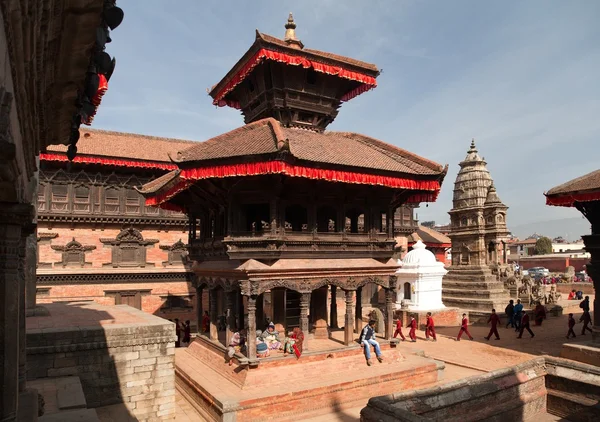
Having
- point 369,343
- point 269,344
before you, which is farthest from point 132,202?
point 369,343

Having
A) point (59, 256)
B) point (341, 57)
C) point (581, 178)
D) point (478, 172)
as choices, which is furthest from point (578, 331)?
point (59, 256)

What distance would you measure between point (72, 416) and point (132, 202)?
64.6 feet

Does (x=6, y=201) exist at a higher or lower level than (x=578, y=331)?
higher

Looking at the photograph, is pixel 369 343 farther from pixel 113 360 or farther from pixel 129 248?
pixel 129 248

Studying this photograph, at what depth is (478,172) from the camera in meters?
33.2

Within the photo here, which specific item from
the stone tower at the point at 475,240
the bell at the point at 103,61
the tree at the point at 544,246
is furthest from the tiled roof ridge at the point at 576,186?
the tree at the point at 544,246

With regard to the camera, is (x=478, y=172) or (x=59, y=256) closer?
(x=59, y=256)

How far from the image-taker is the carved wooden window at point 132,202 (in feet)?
84.9

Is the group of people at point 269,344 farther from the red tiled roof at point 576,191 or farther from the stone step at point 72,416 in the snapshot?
→ the red tiled roof at point 576,191

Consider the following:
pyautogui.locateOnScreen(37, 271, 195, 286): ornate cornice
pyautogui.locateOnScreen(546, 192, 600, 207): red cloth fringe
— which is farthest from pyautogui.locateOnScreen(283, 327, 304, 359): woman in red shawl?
pyautogui.locateOnScreen(37, 271, 195, 286): ornate cornice

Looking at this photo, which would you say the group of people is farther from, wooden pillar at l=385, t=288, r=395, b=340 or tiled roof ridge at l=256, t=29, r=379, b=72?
tiled roof ridge at l=256, t=29, r=379, b=72

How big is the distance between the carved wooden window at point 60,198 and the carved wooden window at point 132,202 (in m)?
3.16

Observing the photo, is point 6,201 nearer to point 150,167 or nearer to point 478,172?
point 150,167

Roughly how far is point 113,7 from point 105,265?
23502mm
